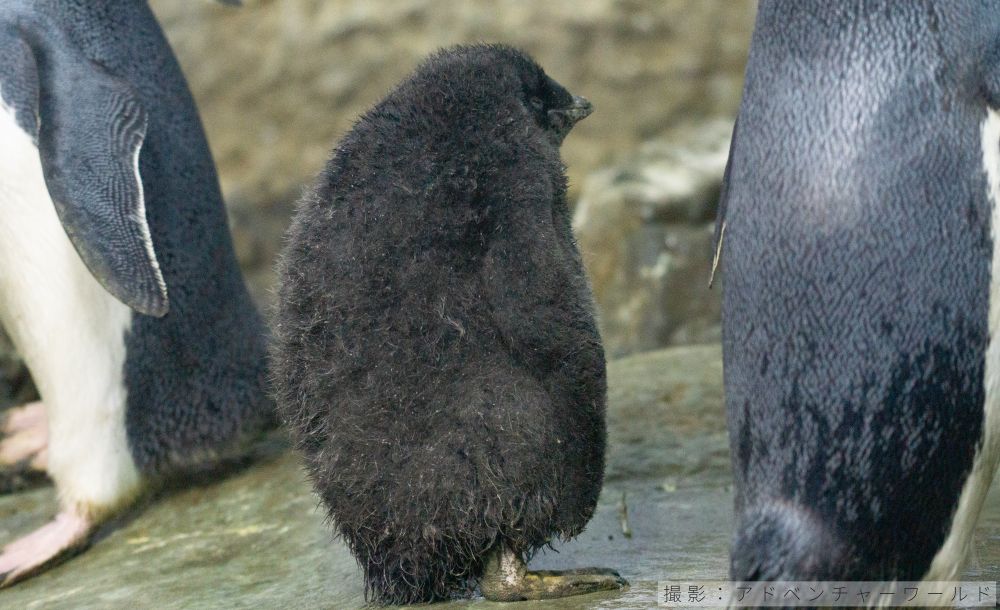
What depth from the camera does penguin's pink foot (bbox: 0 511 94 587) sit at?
276 cm

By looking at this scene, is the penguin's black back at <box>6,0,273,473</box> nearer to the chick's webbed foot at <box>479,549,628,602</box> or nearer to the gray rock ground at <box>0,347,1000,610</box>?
the gray rock ground at <box>0,347,1000,610</box>

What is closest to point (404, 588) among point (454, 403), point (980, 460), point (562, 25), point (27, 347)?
point (454, 403)

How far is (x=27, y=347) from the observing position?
298 cm

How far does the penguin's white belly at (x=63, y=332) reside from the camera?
283 centimetres

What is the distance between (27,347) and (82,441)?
0.79 feet

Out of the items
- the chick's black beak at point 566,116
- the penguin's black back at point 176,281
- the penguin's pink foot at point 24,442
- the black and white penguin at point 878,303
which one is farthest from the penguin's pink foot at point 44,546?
the black and white penguin at point 878,303

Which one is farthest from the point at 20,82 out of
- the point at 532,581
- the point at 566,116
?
the point at 532,581

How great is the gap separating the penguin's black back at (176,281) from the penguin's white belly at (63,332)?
5 cm

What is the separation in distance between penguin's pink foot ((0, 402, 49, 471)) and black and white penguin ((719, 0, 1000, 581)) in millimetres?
2235

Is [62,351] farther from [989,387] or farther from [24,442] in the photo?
[989,387]

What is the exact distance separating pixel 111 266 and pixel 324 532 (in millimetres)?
671

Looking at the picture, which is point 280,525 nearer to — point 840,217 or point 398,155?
point 398,155

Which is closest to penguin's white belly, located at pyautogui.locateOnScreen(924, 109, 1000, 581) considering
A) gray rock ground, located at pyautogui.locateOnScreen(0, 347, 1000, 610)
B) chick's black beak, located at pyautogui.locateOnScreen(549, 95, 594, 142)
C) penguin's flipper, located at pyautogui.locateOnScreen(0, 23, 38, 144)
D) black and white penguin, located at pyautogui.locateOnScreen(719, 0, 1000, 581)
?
black and white penguin, located at pyautogui.locateOnScreen(719, 0, 1000, 581)

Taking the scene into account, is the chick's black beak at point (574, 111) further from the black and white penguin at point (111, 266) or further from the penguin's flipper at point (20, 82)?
the penguin's flipper at point (20, 82)
